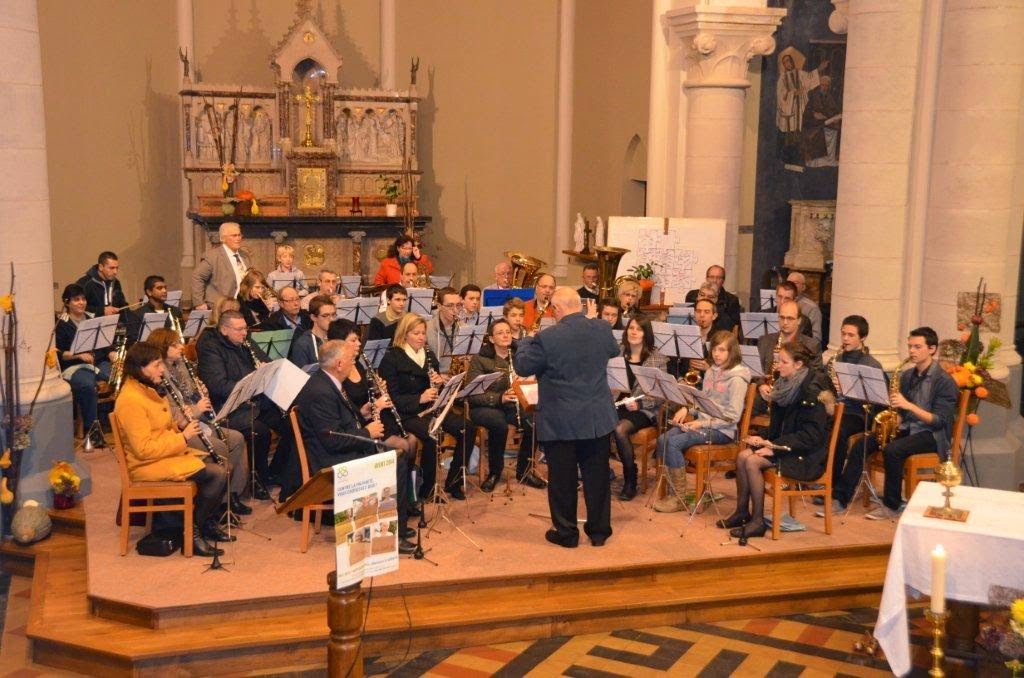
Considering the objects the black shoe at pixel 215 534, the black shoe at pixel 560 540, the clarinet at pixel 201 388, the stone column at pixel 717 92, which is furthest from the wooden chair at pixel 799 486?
the stone column at pixel 717 92

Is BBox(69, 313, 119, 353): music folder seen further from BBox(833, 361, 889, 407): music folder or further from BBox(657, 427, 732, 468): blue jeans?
BBox(833, 361, 889, 407): music folder

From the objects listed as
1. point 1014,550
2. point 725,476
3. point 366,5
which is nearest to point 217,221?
point 366,5

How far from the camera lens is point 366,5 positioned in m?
17.4

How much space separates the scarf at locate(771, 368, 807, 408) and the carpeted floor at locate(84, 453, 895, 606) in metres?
0.90

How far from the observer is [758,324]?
10.7 metres

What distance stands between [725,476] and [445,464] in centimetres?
225

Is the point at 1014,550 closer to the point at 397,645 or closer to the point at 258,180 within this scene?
the point at 397,645

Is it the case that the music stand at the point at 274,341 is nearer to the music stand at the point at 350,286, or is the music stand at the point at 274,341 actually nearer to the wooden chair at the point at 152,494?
the wooden chair at the point at 152,494

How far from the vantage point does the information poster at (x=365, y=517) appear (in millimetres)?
5242

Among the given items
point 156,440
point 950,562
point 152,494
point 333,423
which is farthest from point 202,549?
point 950,562

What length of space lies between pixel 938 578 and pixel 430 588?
10.4 feet

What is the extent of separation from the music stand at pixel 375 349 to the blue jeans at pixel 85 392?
246 cm

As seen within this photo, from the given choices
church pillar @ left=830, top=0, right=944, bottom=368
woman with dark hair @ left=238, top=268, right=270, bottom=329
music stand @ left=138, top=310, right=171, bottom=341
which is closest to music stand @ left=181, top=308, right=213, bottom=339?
music stand @ left=138, top=310, right=171, bottom=341

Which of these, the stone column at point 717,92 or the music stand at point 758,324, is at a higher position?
the stone column at point 717,92
